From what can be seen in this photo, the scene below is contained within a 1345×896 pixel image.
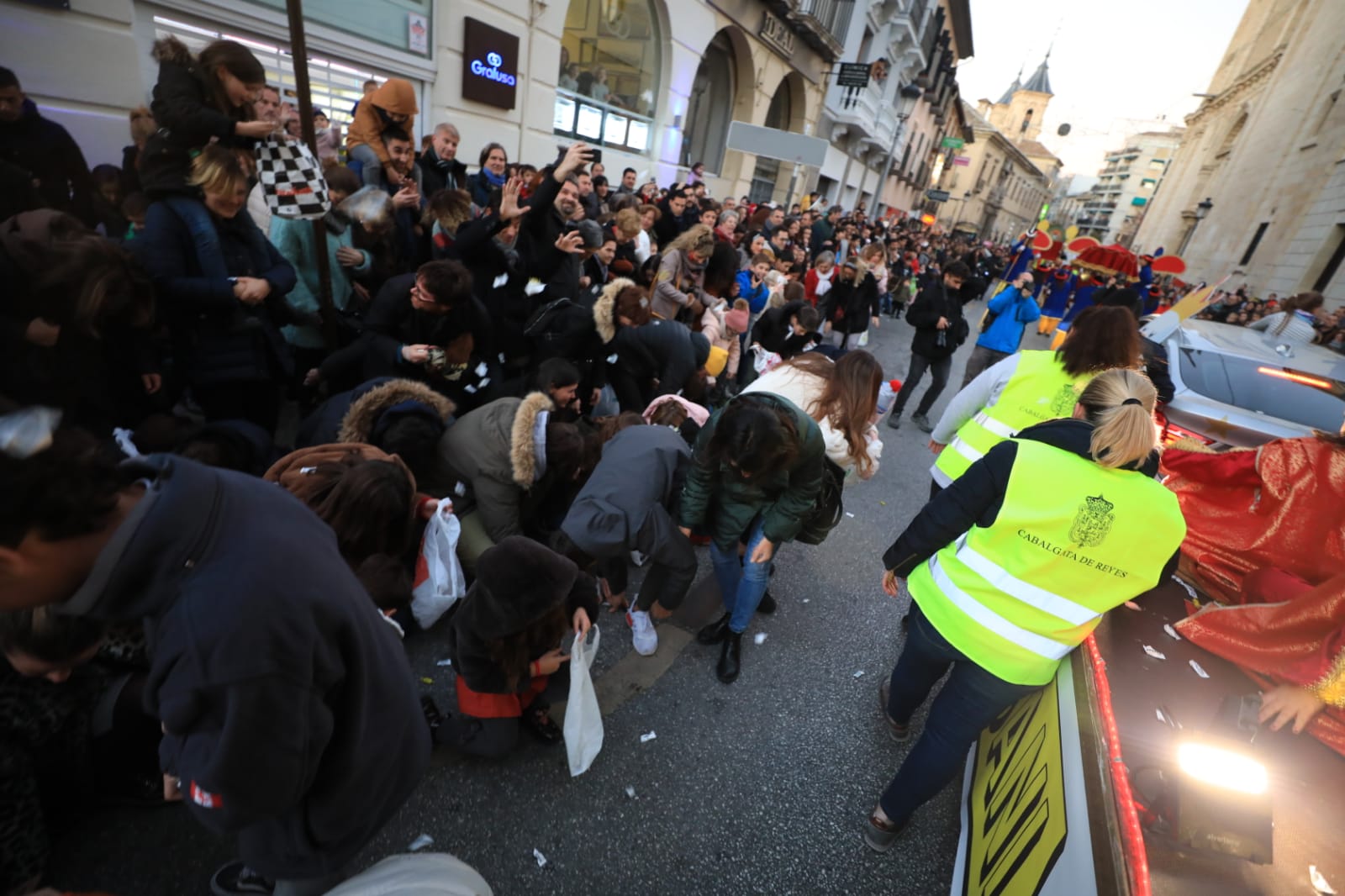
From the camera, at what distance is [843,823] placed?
2426mm

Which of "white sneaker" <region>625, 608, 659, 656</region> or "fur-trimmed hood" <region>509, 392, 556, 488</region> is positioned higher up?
"fur-trimmed hood" <region>509, 392, 556, 488</region>

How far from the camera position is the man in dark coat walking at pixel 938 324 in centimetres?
603

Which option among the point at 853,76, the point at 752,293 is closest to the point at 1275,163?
the point at 853,76

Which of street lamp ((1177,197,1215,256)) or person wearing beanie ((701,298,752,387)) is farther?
street lamp ((1177,197,1215,256))

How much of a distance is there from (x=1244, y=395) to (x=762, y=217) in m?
7.75

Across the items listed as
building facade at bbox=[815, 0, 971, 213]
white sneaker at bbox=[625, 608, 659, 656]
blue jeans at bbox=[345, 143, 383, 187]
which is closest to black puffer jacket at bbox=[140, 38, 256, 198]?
blue jeans at bbox=[345, 143, 383, 187]

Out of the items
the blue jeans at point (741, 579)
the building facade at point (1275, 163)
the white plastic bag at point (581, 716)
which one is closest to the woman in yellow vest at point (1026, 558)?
the blue jeans at point (741, 579)

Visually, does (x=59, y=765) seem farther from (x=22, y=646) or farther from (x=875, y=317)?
(x=875, y=317)

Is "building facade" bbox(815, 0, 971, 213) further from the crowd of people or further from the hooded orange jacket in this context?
the crowd of people

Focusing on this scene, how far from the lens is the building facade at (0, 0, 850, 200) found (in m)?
Answer: 4.69

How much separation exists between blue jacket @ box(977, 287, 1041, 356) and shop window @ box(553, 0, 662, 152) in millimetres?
8334

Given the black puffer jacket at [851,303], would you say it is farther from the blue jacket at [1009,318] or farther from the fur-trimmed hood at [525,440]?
the fur-trimmed hood at [525,440]

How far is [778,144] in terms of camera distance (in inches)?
476

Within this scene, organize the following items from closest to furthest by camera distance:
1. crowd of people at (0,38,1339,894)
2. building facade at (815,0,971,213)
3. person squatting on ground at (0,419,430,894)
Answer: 1. person squatting on ground at (0,419,430,894)
2. crowd of people at (0,38,1339,894)
3. building facade at (815,0,971,213)
